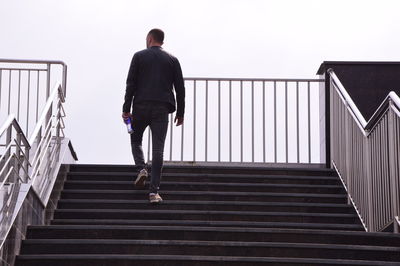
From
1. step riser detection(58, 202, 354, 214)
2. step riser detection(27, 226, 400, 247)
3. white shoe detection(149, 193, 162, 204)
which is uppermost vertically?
white shoe detection(149, 193, 162, 204)

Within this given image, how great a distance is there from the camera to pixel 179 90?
9.74 m

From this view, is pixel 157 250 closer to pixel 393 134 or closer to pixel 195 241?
pixel 195 241

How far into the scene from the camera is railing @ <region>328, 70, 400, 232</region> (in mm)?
8789

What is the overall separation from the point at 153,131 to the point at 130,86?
0.47 metres

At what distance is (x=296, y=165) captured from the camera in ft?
40.1

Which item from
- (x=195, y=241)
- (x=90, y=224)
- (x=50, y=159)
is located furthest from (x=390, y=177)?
(x=50, y=159)

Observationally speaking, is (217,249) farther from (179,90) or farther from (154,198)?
(179,90)

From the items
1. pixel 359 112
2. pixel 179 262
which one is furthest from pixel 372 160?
pixel 179 262

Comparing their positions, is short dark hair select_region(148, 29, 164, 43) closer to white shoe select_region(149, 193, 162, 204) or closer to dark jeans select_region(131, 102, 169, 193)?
dark jeans select_region(131, 102, 169, 193)

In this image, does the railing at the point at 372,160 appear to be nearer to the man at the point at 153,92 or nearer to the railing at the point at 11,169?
the man at the point at 153,92

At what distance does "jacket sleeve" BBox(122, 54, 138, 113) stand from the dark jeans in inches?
3.6

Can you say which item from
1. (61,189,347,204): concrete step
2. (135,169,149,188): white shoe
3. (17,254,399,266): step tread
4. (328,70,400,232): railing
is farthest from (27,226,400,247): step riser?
(61,189,347,204): concrete step

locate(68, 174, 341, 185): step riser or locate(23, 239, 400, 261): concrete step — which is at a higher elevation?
locate(68, 174, 341, 185): step riser

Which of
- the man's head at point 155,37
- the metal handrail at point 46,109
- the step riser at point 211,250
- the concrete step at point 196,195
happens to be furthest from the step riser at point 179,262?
the man's head at point 155,37
